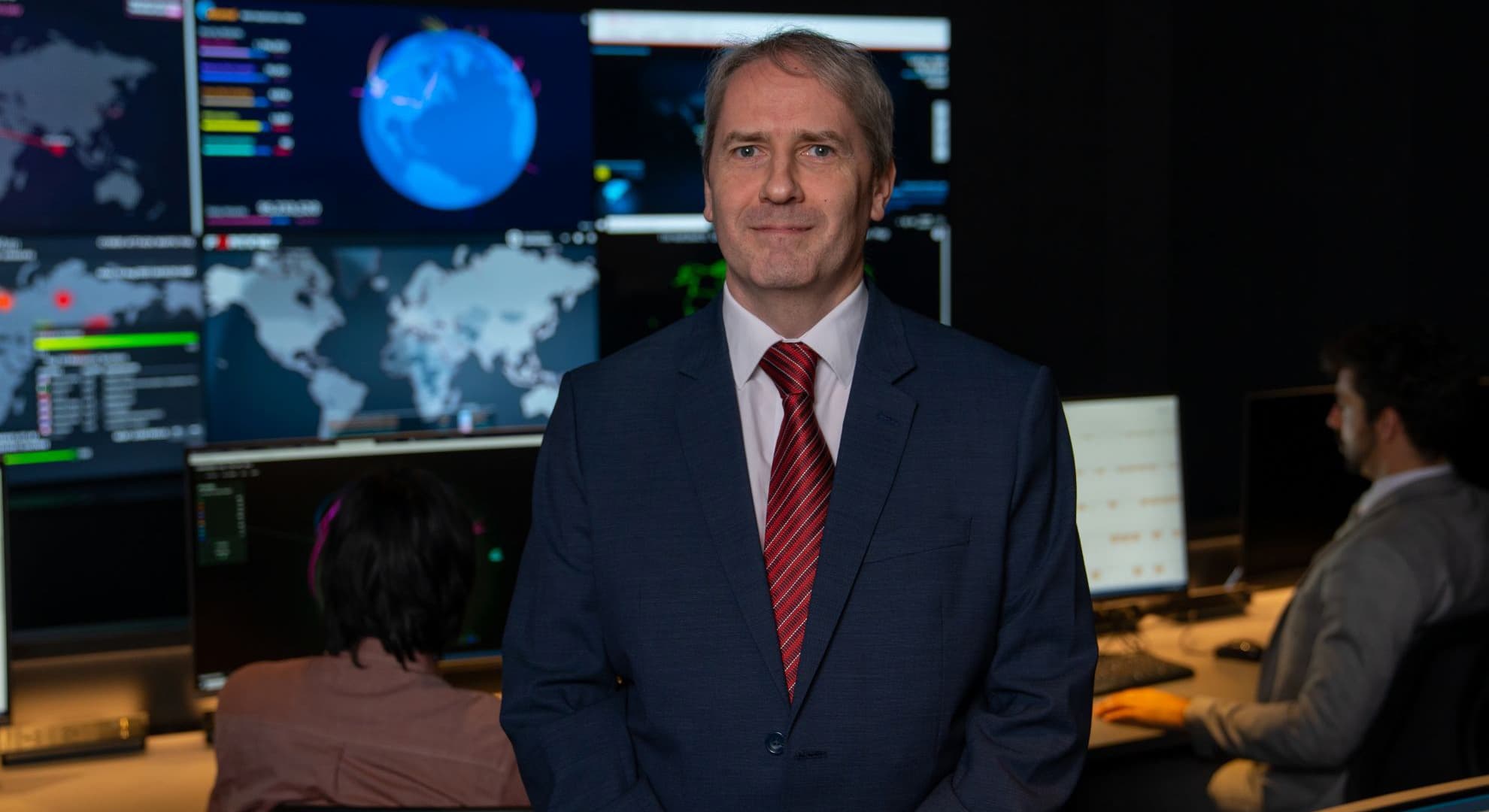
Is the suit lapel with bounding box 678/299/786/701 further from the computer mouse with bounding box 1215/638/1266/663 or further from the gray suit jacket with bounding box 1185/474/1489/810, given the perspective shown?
the computer mouse with bounding box 1215/638/1266/663

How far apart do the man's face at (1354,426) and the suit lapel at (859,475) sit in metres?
1.47

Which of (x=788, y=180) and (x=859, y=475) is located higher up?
(x=788, y=180)

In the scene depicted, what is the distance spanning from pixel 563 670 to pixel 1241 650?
1804mm

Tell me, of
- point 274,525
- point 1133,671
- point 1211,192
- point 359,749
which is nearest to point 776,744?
point 359,749

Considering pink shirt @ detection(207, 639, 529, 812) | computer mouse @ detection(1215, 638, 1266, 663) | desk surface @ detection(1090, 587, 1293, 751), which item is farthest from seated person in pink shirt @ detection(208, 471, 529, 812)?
computer mouse @ detection(1215, 638, 1266, 663)

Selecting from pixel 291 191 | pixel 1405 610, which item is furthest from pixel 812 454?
pixel 291 191

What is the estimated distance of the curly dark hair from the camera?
2.40 m

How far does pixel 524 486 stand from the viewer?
2.27m

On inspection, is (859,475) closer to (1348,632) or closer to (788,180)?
(788,180)

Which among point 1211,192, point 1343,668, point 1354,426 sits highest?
point 1211,192

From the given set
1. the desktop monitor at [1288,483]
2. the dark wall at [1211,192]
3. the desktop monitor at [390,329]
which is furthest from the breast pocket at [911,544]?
the dark wall at [1211,192]

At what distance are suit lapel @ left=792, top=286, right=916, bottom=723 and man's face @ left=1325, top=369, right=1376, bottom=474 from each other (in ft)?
4.81

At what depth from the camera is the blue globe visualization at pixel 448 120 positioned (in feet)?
12.5

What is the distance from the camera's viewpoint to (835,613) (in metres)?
1.26
